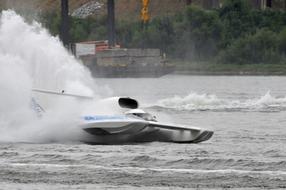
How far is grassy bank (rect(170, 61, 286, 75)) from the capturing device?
82.6 metres

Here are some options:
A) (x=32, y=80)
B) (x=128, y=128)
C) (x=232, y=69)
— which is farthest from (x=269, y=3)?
(x=128, y=128)

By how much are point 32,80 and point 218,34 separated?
64.3 m

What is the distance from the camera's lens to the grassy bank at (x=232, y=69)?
8256 cm

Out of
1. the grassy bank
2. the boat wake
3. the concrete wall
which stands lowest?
the grassy bank

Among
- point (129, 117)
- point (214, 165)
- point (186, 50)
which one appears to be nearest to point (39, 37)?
point (129, 117)

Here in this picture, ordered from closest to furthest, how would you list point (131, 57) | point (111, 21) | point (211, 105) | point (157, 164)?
point (157, 164) < point (211, 105) < point (111, 21) < point (131, 57)

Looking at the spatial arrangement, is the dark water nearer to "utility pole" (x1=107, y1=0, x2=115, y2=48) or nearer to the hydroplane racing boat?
the hydroplane racing boat

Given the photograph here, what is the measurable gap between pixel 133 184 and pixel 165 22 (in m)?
75.7

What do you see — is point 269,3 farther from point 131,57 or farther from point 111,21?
point 111,21

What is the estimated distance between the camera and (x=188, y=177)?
19.8 m

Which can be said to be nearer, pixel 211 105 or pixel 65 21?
pixel 211 105

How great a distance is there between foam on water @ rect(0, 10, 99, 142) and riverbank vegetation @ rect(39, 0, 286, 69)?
184ft

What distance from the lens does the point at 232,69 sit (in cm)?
8456

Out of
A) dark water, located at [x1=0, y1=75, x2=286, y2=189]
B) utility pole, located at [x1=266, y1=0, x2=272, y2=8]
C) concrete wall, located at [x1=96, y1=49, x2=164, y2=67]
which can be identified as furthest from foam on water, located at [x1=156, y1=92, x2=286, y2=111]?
utility pole, located at [x1=266, y1=0, x2=272, y2=8]
